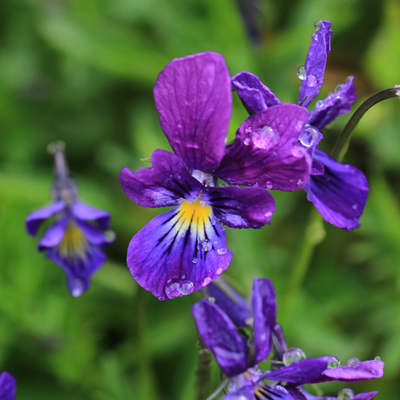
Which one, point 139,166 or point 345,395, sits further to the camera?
point 139,166

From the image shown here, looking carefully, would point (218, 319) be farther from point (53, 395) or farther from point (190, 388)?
point (53, 395)

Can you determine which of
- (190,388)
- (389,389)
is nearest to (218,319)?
(190,388)

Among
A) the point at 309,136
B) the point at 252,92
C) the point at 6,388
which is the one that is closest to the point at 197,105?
the point at 252,92

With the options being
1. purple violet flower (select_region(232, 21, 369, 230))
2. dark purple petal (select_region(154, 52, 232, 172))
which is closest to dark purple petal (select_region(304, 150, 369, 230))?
purple violet flower (select_region(232, 21, 369, 230))

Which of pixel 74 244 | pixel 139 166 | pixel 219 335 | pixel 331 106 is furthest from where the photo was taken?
pixel 139 166

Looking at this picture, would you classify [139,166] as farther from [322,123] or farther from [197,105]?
[197,105]

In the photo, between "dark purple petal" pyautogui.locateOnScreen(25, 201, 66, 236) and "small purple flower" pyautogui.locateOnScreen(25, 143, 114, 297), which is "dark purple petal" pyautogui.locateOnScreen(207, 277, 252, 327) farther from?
"dark purple petal" pyautogui.locateOnScreen(25, 201, 66, 236)

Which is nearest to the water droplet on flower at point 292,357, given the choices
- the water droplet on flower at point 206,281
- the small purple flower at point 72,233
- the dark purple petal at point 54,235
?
the water droplet on flower at point 206,281
